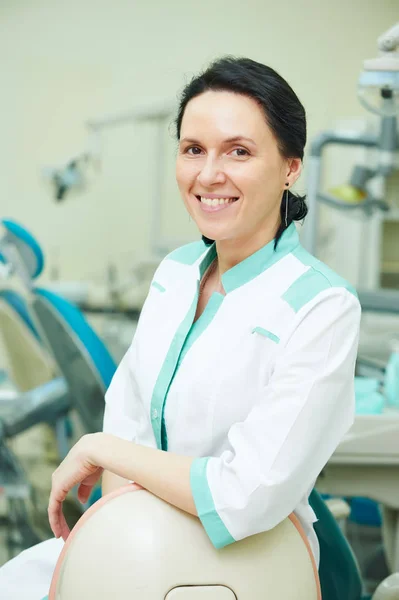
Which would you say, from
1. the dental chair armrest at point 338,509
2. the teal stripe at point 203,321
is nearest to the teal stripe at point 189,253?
the teal stripe at point 203,321

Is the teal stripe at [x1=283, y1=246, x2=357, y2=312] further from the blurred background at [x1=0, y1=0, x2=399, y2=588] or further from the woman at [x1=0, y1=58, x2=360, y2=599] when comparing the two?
the blurred background at [x1=0, y1=0, x2=399, y2=588]

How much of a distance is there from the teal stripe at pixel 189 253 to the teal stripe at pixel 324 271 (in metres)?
0.22

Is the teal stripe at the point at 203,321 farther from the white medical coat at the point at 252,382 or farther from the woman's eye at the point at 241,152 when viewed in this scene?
the woman's eye at the point at 241,152

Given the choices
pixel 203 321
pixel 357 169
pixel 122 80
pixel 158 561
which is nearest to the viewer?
pixel 158 561

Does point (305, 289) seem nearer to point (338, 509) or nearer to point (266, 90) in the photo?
point (266, 90)

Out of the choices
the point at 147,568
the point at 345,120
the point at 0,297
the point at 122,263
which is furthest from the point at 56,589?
the point at 345,120

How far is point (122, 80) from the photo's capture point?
4438 mm

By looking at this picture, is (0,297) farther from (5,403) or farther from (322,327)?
(322,327)

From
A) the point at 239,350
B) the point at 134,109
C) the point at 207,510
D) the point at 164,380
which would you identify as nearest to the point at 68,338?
the point at 164,380

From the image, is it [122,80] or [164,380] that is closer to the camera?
[164,380]

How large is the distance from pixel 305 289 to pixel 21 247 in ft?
4.41

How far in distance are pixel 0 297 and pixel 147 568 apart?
2105mm

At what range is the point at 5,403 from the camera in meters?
2.25

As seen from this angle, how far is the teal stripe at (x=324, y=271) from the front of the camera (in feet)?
3.21
